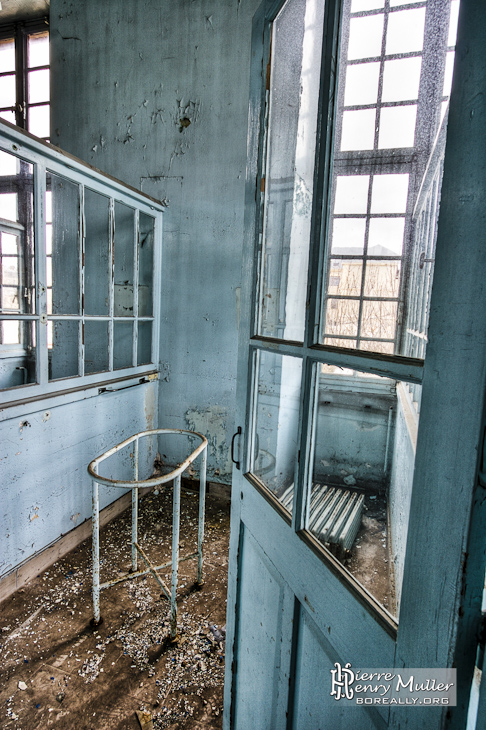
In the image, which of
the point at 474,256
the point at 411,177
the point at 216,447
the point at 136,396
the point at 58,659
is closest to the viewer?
the point at 474,256

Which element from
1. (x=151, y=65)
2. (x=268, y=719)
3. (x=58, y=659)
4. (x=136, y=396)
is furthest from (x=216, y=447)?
(x=151, y=65)

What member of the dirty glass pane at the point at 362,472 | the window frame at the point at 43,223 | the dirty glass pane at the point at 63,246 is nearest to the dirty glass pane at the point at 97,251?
the dirty glass pane at the point at 63,246

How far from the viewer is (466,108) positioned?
0.44 metres

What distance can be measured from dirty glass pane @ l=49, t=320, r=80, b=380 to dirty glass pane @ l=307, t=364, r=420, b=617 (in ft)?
10.1

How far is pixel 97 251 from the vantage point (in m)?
3.33

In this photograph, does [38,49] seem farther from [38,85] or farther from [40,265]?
[40,265]

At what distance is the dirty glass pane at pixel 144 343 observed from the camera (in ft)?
10.7

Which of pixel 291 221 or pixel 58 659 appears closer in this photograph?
pixel 291 221

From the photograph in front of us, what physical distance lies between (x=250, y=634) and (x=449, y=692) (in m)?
0.75

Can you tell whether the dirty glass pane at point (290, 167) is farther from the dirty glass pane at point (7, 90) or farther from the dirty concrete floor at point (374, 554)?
the dirty glass pane at point (7, 90)

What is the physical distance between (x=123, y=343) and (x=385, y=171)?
115 inches

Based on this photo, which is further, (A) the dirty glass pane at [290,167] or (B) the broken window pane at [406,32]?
(A) the dirty glass pane at [290,167]

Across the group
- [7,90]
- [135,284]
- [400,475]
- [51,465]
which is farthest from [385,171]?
[7,90]

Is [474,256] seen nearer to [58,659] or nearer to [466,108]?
[466,108]
